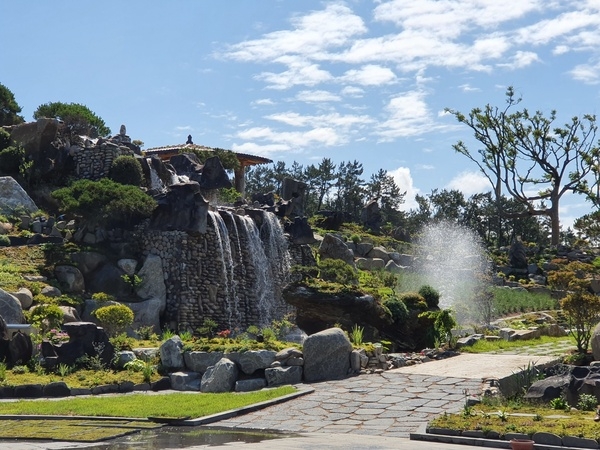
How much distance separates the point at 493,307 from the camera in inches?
1374

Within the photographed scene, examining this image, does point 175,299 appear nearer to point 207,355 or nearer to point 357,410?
point 207,355

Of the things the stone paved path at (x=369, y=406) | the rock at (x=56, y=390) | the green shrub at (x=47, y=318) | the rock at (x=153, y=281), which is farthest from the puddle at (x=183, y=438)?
the rock at (x=153, y=281)

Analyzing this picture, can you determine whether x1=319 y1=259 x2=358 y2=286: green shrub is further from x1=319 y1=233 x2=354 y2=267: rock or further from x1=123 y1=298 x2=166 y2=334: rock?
x1=319 y1=233 x2=354 y2=267: rock

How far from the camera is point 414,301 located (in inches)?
951

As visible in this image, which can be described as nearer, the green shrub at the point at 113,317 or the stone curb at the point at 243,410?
the stone curb at the point at 243,410

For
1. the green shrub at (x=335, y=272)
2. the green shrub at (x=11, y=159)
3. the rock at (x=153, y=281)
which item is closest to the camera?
the green shrub at (x=335, y=272)

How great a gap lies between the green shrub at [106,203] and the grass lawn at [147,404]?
16619 millimetres

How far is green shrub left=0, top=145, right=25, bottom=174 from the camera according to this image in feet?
125

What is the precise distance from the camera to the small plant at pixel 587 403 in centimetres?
1293

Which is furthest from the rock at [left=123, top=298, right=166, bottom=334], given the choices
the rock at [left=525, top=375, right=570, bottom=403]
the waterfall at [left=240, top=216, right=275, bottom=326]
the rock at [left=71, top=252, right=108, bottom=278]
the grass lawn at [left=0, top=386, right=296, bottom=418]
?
the rock at [left=525, top=375, right=570, bottom=403]

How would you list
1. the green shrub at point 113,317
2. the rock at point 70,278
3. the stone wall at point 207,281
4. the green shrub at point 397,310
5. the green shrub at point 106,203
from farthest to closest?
the green shrub at point 106,203, the stone wall at point 207,281, the rock at point 70,278, the green shrub at point 397,310, the green shrub at point 113,317

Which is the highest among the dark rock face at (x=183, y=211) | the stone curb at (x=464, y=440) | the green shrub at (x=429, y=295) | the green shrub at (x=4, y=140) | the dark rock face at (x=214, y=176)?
the green shrub at (x=4, y=140)

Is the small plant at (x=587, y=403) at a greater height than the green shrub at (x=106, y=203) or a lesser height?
lesser

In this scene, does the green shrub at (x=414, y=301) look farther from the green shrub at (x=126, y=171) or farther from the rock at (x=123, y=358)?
the green shrub at (x=126, y=171)
